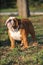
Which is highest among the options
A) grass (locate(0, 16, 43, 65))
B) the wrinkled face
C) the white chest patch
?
the wrinkled face

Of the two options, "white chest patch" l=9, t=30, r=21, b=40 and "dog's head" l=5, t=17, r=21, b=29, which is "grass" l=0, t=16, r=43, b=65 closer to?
"white chest patch" l=9, t=30, r=21, b=40

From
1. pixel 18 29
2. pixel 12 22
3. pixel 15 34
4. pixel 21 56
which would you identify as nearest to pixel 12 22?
pixel 12 22

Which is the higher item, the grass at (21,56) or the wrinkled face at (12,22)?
the wrinkled face at (12,22)

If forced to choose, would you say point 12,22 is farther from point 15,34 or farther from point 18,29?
point 15,34

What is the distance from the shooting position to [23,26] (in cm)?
732

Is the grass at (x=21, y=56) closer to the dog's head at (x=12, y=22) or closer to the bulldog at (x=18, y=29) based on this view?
the bulldog at (x=18, y=29)

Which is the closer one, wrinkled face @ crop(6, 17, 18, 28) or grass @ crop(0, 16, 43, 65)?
grass @ crop(0, 16, 43, 65)

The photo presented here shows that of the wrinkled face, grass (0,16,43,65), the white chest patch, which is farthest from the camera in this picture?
the white chest patch

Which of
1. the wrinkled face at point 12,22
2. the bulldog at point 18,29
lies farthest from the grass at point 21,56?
the wrinkled face at point 12,22

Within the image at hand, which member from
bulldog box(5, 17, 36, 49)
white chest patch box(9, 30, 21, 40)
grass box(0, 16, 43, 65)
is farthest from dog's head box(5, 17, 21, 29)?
grass box(0, 16, 43, 65)

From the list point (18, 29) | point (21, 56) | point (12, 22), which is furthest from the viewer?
point (18, 29)

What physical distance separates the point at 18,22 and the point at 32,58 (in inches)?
41.0

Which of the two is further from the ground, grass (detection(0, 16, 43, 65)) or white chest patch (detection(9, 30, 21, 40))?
white chest patch (detection(9, 30, 21, 40))

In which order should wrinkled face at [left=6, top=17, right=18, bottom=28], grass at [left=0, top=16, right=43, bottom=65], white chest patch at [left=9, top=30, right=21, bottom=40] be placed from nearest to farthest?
grass at [left=0, top=16, right=43, bottom=65] < wrinkled face at [left=6, top=17, right=18, bottom=28] < white chest patch at [left=9, top=30, right=21, bottom=40]
